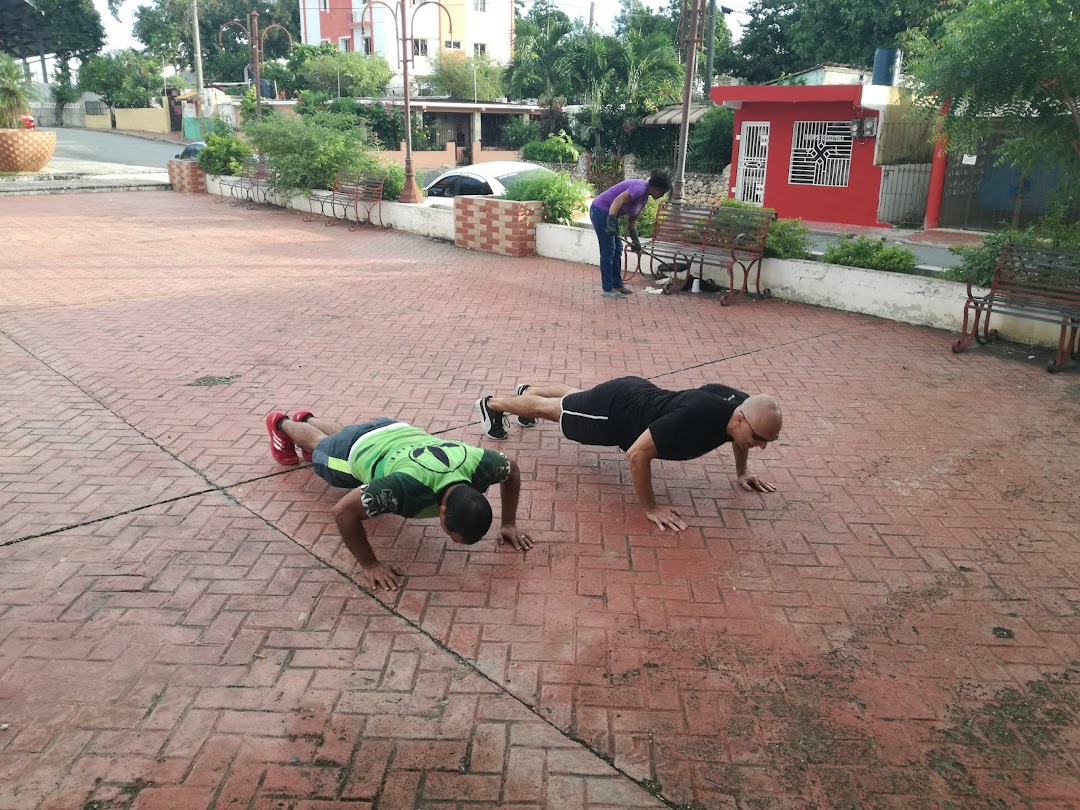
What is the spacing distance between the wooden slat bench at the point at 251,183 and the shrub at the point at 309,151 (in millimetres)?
895

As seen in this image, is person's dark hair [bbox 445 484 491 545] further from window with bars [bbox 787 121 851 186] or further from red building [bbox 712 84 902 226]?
window with bars [bbox 787 121 851 186]

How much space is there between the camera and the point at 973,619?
3.60 meters

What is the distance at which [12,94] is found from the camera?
24672mm

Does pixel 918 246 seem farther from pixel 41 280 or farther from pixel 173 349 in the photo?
pixel 41 280

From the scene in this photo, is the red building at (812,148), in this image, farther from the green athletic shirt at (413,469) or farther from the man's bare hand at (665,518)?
the green athletic shirt at (413,469)

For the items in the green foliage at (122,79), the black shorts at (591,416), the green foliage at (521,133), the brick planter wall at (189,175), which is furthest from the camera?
the green foliage at (122,79)

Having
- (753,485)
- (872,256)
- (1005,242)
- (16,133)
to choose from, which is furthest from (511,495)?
(16,133)

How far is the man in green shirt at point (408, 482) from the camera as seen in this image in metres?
3.48

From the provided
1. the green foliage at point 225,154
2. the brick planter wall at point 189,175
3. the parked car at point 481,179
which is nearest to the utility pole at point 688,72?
the parked car at point 481,179

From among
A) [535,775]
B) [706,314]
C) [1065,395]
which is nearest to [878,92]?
[706,314]

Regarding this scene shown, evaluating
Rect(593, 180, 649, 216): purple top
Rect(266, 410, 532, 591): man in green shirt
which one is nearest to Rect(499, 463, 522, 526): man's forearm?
Rect(266, 410, 532, 591): man in green shirt

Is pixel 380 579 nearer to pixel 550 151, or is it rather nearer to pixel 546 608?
pixel 546 608

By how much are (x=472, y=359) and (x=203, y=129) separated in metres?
37.3

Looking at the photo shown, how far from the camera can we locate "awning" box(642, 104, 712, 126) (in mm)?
26078
